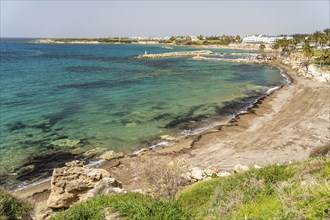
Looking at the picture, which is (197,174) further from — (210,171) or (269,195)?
(269,195)

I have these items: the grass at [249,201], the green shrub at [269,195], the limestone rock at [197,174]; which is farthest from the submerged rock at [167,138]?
the grass at [249,201]

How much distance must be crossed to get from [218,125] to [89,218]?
2570cm

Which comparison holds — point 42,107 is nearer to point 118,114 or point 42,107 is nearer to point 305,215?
point 118,114

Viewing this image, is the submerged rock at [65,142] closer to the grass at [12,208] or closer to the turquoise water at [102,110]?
the turquoise water at [102,110]

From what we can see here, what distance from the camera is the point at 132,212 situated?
31.4 ft

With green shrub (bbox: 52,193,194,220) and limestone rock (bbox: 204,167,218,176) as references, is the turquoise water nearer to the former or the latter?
limestone rock (bbox: 204,167,218,176)

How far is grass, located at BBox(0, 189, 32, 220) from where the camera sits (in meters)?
12.9

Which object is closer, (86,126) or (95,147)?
(95,147)

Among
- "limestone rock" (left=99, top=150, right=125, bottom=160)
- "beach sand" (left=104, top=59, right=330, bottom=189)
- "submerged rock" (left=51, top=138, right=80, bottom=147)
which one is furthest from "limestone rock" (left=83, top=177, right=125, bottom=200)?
"submerged rock" (left=51, top=138, right=80, bottom=147)

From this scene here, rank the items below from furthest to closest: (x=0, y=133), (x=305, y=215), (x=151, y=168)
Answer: (x=0, y=133) < (x=151, y=168) < (x=305, y=215)

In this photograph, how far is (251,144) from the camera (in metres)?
28.2

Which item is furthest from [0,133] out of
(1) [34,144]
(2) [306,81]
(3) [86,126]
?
(2) [306,81]

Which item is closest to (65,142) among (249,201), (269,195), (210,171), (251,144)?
(210,171)

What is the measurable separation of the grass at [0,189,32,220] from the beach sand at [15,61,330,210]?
161 inches
